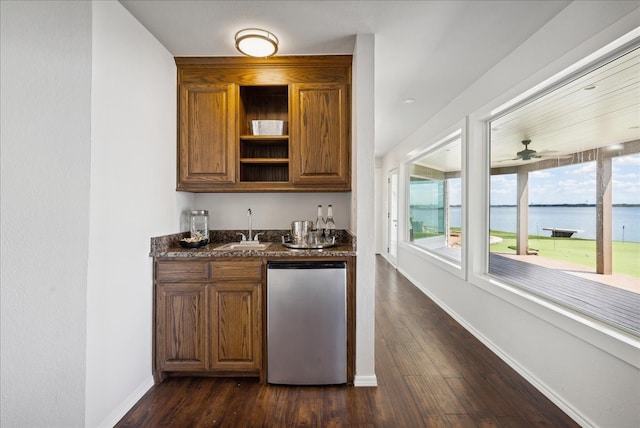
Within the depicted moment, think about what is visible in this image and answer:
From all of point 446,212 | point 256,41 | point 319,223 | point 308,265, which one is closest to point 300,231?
point 319,223

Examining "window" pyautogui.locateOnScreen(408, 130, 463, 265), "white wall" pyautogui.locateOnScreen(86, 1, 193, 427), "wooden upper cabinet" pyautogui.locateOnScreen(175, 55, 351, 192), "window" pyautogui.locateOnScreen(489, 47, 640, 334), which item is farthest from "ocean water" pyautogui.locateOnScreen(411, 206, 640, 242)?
"white wall" pyautogui.locateOnScreen(86, 1, 193, 427)

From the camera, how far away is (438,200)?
14.6 ft

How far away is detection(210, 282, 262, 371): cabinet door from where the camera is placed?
212 centimetres

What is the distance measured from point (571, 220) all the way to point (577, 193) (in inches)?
7.5

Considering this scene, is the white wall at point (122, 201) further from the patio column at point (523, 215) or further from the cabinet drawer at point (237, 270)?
the patio column at point (523, 215)

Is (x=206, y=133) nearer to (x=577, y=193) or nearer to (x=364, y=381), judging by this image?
(x=364, y=381)

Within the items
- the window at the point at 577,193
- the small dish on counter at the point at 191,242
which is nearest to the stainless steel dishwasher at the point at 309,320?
the small dish on counter at the point at 191,242

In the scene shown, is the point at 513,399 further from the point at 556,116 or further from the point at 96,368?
the point at 96,368

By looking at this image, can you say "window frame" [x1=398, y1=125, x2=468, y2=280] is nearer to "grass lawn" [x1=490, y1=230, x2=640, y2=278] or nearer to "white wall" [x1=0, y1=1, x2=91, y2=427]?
"grass lawn" [x1=490, y1=230, x2=640, y2=278]

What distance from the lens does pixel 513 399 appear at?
1948 millimetres

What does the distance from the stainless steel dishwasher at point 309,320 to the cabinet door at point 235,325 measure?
5.4 inches

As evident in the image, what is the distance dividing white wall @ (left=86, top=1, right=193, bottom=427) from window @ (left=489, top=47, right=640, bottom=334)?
2.86 m

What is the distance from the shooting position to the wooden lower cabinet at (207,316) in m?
2.12

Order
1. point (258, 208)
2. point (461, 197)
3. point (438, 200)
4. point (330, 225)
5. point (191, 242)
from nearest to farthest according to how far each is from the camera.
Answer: point (191, 242) → point (330, 225) → point (258, 208) → point (461, 197) → point (438, 200)
